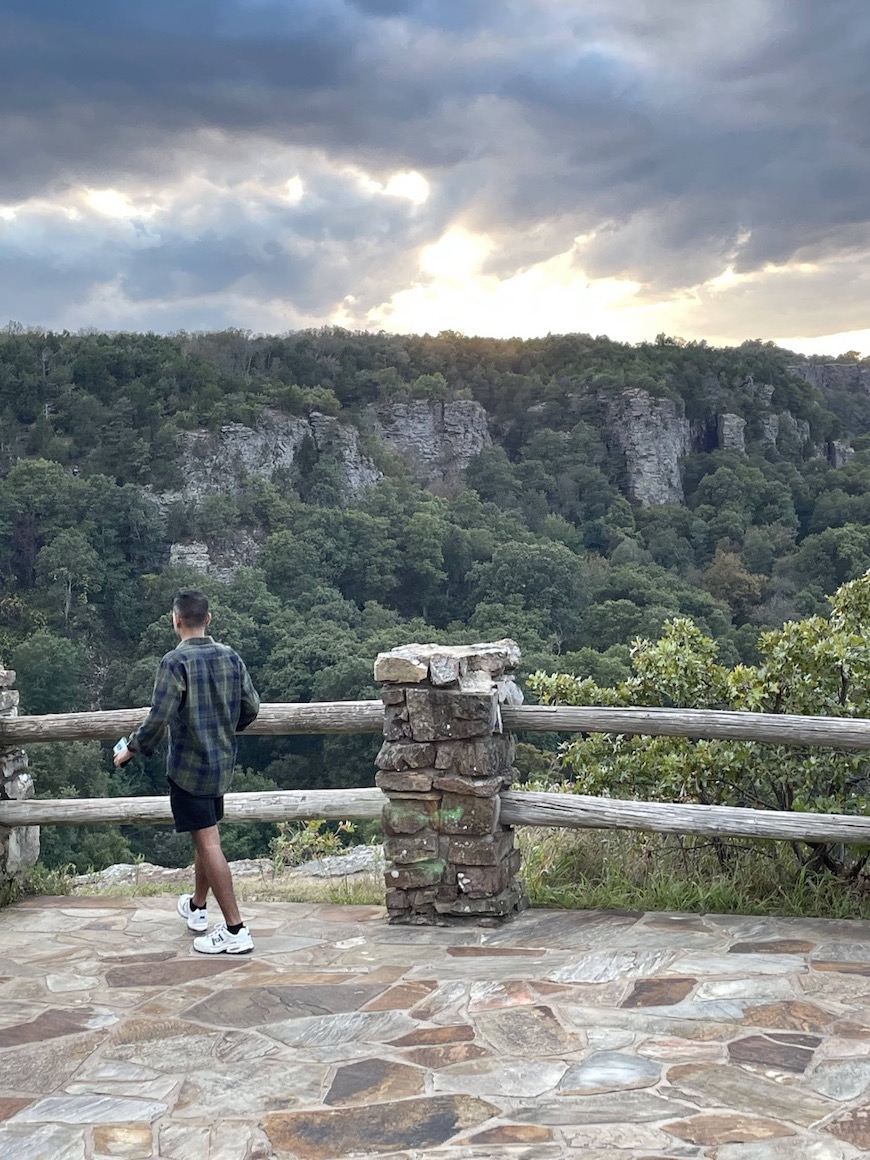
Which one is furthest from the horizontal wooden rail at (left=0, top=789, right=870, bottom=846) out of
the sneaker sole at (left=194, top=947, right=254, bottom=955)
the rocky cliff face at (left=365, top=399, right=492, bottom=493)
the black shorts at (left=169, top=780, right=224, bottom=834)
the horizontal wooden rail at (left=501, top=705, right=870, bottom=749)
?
the rocky cliff face at (left=365, top=399, right=492, bottom=493)

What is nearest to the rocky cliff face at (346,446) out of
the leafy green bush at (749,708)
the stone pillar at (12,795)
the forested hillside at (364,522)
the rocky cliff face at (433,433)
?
the rocky cliff face at (433,433)

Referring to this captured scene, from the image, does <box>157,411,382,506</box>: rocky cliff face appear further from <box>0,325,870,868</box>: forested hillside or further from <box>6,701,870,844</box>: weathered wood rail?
<box>6,701,870,844</box>: weathered wood rail

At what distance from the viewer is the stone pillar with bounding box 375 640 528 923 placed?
4.43 meters

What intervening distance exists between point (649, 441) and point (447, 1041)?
85.2m

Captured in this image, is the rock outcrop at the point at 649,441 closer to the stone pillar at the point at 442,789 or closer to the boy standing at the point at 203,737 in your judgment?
the stone pillar at the point at 442,789

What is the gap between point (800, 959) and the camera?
12.5 feet

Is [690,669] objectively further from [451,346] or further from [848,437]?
[451,346]

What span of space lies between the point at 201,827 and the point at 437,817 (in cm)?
94

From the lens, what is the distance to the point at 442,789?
4465 millimetres

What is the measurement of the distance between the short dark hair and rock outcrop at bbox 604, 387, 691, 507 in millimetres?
80449

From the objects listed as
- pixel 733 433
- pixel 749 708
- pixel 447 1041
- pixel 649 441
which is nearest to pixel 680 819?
pixel 749 708

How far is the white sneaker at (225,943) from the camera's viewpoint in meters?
4.18

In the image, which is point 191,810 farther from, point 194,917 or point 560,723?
point 560,723

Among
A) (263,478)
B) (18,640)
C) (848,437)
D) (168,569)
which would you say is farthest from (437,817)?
(848,437)
